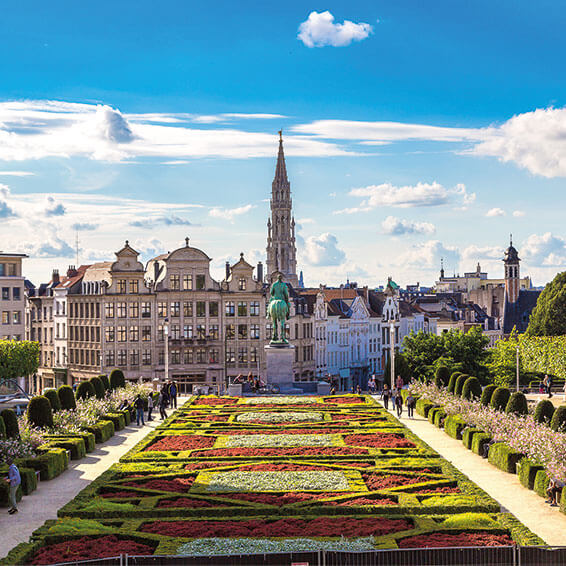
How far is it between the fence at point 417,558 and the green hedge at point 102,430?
2215 centimetres

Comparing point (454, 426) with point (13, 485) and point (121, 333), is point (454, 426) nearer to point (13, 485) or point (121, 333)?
point (13, 485)

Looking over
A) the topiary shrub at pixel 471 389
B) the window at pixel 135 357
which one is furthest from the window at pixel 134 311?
the topiary shrub at pixel 471 389

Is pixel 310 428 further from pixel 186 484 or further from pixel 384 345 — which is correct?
pixel 384 345

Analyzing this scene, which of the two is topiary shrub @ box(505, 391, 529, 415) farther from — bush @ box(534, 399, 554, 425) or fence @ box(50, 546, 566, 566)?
fence @ box(50, 546, 566, 566)

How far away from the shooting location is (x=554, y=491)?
87.3 ft

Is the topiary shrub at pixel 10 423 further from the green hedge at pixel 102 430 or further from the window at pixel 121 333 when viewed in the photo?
the window at pixel 121 333

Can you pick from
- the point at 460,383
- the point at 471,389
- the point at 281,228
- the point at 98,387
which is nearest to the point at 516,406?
the point at 471,389

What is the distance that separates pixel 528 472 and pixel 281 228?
12253cm

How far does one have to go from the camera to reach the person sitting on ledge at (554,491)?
1044 inches

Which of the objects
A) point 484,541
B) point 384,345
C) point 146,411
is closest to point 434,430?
point 146,411

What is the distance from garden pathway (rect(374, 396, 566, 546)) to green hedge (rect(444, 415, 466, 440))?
24cm

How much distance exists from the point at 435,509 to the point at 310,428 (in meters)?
17.7

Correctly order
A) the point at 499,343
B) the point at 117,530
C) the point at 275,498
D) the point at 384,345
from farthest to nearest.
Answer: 1. the point at 384,345
2. the point at 499,343
3. the point at 275,498
4. the point at 117,530

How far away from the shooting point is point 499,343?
8488cm
